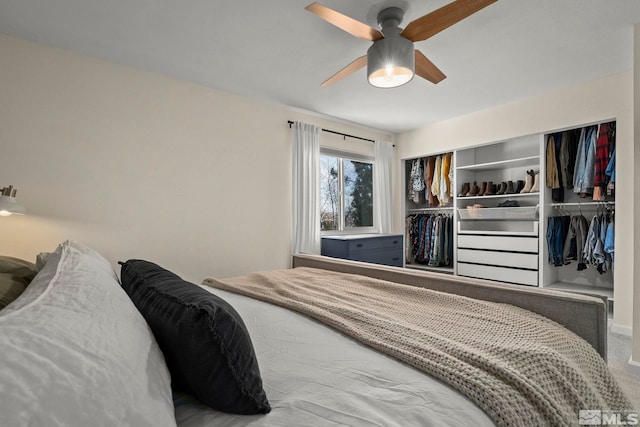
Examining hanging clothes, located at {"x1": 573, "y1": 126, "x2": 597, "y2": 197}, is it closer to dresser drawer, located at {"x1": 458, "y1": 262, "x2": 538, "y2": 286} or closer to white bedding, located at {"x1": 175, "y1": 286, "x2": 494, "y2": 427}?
dresser drawer, located at {"x1": 458, "y1": 262, "x2": 538, "y2": 286}

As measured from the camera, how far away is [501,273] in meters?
3.75

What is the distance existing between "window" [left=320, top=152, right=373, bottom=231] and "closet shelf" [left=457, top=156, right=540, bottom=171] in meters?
1.28

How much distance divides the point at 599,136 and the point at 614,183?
1.55 feet

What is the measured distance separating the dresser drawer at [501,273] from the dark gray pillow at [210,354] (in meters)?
3.72

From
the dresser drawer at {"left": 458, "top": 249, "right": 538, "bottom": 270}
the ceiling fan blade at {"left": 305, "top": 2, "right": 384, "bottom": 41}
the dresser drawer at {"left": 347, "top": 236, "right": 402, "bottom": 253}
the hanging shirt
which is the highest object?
Result: the ceiling fan blade at {"left": 305, "top": 2, "right": 384, "bottom": 41}

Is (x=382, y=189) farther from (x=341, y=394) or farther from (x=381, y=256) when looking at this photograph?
(x=341, y=394)

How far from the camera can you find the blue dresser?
362cm

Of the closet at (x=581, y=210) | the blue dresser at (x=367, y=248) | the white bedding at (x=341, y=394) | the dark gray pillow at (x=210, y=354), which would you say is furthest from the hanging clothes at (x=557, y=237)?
the dark gray pillow at (x=210, y=354)

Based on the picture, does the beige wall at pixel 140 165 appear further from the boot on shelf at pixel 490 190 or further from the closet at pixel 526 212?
the boot on shelf at pixel 490 190

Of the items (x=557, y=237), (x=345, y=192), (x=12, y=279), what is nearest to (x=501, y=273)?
(x=557, y=237)

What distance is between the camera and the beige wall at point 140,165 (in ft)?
7.51

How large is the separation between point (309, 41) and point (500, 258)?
10.3 feet

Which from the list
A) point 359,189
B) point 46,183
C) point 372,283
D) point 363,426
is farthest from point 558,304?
point 359,189

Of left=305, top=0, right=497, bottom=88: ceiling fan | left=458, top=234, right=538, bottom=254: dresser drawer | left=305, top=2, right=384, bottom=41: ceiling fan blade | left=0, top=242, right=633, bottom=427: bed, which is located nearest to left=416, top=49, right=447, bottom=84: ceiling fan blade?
left=305, top=0, right=497, bottom=88: ceiling fan
